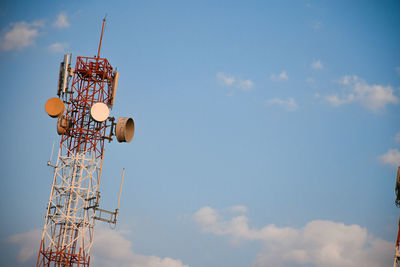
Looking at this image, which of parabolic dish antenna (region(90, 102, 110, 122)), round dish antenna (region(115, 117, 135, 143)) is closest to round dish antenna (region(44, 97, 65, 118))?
parabolic dish antenna (region(90, 102, 110, 122))

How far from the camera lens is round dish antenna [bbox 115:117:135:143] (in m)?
62.9

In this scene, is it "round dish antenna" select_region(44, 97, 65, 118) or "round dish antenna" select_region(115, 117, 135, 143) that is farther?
"round dish antenna" select_region(115, 117, 135, 143)

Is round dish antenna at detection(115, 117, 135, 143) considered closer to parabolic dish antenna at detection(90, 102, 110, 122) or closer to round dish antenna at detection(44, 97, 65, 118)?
parabolic dish antenna at detection(90, 102, 110, 122)

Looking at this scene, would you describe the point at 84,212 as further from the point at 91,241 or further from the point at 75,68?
the point at 75,68

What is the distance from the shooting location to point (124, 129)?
6284 cm

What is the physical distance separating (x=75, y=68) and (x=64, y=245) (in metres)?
17.0

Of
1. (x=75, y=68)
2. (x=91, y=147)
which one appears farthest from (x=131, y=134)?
(x=75, y=68)

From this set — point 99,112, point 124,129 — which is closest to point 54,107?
point 99,112

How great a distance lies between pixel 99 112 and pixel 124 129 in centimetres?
285

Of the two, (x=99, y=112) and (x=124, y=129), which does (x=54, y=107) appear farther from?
(x=124, y=129)

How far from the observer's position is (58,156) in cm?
6278

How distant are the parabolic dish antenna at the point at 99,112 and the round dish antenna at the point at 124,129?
150cm

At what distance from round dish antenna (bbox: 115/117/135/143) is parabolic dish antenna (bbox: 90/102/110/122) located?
1.50 metres

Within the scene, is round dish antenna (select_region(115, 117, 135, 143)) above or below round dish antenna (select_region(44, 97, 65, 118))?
below
